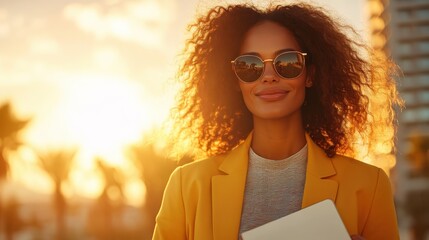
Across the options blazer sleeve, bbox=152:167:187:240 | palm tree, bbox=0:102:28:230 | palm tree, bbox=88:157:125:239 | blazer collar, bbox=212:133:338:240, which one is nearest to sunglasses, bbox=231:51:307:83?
blazer collar, bbox=212:133:338:240

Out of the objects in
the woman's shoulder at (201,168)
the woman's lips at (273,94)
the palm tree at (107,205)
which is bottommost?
the palm tree at (107,205)

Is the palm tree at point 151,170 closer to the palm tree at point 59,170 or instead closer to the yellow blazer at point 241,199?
the palm tree at point 59,170

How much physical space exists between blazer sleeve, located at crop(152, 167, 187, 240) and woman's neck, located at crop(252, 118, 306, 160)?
0.43m

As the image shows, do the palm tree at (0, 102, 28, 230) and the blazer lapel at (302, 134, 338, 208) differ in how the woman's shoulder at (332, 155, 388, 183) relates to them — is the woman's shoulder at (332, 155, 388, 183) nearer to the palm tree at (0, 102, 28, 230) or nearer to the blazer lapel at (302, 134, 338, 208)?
the blazer lapel at (302, 134, 338, 208)

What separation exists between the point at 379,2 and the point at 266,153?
109312 millimetres

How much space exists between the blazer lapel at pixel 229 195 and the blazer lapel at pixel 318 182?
28cm

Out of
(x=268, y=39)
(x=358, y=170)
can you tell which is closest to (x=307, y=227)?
(x=358, y=170)

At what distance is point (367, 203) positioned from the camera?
328 centimetres

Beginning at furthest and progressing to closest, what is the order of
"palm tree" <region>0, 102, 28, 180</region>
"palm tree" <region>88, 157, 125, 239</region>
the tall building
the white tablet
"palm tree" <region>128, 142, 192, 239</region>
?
the tall building
"palm tree" <region>88, 157, 125, 239</region>
"palm tree" <region>0, 102, 28, 180</region>
"palm tree" <region>128, 142, 192, 239</region>
the white tablet

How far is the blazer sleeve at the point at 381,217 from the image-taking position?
3264 millimetres

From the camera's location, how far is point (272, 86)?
332 cm

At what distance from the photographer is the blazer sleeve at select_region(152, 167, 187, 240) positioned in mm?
3283

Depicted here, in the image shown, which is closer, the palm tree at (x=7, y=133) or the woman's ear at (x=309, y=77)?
the woman's ear at (x=309, y=77)

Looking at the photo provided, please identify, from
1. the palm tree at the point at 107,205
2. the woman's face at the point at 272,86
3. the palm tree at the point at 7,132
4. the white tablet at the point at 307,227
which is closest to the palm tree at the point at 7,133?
the palm tree at the point at 7,132
